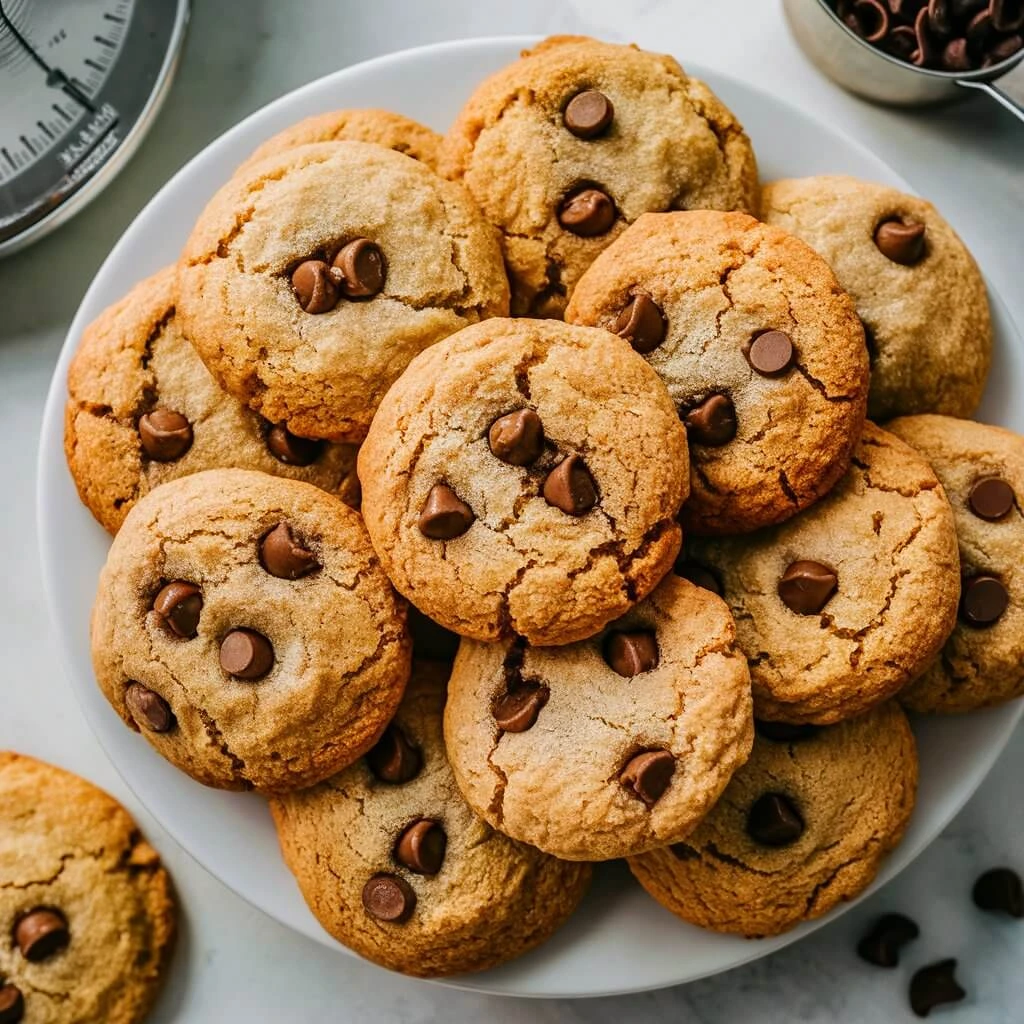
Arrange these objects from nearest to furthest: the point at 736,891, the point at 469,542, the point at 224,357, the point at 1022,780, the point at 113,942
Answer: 1. the point at 469,542
2. the point at 224,357
3. the point at 736,891
4. the point at 113,942
5. the point at 1022,780

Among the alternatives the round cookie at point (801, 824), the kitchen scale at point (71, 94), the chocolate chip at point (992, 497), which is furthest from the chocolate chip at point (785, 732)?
the kitchen scale at point (71, 94)

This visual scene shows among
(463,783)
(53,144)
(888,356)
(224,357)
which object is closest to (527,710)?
(463,783)

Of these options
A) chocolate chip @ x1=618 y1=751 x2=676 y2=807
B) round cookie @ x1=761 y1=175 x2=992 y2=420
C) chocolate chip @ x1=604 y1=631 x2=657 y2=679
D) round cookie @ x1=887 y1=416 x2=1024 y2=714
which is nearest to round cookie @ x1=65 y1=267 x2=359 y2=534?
chocolate chip @ x1=604 y1=631 x2=657 y2=679

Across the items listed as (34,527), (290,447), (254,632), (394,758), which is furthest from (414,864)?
(34,527)

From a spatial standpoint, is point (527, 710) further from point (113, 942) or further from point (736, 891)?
point (113, 942)

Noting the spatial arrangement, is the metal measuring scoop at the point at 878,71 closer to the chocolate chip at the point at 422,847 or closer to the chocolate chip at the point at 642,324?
the chocolate chip at the point at 642,324

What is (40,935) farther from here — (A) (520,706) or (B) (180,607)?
(A) (520,706)
